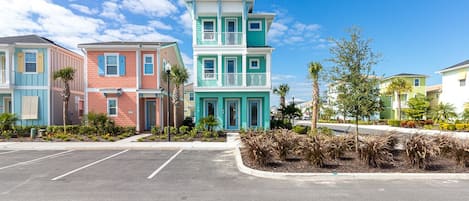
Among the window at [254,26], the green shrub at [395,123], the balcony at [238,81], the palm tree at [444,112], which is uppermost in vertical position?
the window at [254,26]

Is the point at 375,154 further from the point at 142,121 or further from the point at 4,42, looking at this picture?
the point at 4,42

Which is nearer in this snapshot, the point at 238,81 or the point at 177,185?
the point at 177,185

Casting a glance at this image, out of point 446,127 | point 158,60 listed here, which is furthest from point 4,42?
point 446,127

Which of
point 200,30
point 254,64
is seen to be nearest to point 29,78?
point 200,30

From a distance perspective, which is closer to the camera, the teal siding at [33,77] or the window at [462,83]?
the teal siding at [33,77]

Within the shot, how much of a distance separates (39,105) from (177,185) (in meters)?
17.7

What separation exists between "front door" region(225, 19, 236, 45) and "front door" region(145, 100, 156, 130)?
8160 mm

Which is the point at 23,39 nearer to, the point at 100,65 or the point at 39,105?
the point at 39,105

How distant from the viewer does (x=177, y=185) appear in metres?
6.39

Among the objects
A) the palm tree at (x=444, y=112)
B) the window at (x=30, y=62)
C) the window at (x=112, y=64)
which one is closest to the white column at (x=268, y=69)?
the window at (x=112, y=64)

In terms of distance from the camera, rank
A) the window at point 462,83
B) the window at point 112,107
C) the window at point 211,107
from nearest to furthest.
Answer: the window at point 112,107 < the window at point 211,107 < the window at point 462,83

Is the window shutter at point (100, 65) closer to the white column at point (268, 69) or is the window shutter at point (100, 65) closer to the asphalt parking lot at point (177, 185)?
the asphalt parking lot at point (177, 185)

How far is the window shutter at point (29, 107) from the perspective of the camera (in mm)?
17781

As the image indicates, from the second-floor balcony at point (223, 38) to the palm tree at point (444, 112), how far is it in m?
26.6
